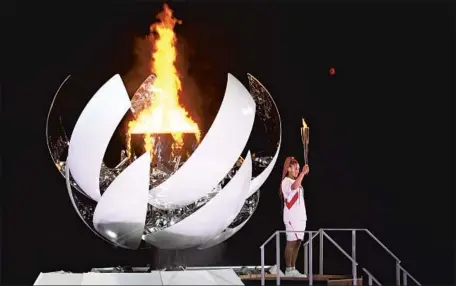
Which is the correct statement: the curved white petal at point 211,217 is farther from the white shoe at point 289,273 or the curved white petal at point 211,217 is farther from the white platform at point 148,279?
the white platform at point 148,279

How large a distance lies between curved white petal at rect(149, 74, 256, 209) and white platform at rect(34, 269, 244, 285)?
1.12 metres

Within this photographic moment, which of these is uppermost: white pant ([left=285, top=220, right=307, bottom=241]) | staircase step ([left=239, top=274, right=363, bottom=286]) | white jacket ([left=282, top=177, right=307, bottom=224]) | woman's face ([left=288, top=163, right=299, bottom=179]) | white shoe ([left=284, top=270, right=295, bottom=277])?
woman's face ([left=288, top=163, right=299, bottom=179])

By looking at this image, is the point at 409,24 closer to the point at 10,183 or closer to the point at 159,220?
the point at 159,220

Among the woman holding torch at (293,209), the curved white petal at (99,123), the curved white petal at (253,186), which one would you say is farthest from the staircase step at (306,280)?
the curved white petal at (99,123)

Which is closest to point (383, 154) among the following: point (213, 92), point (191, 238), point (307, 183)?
point (307, 183)

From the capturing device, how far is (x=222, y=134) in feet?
42.5

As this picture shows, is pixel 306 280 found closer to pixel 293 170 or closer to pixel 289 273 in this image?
pixel 289 273

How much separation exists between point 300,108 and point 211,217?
9.59 feet

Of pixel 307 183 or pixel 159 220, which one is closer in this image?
pixel 159 220

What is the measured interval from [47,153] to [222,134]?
10.3ft

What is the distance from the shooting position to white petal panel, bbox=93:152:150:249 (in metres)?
12.6

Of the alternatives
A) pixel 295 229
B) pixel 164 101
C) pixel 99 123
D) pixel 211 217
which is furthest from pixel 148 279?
pixel 164 101

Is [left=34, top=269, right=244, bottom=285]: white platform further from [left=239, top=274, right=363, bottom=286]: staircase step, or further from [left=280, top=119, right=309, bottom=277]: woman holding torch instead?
[left=280, top=119, right=309, bottom=277]: woman holding torch

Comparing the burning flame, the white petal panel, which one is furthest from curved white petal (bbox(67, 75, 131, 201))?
the burning flame
